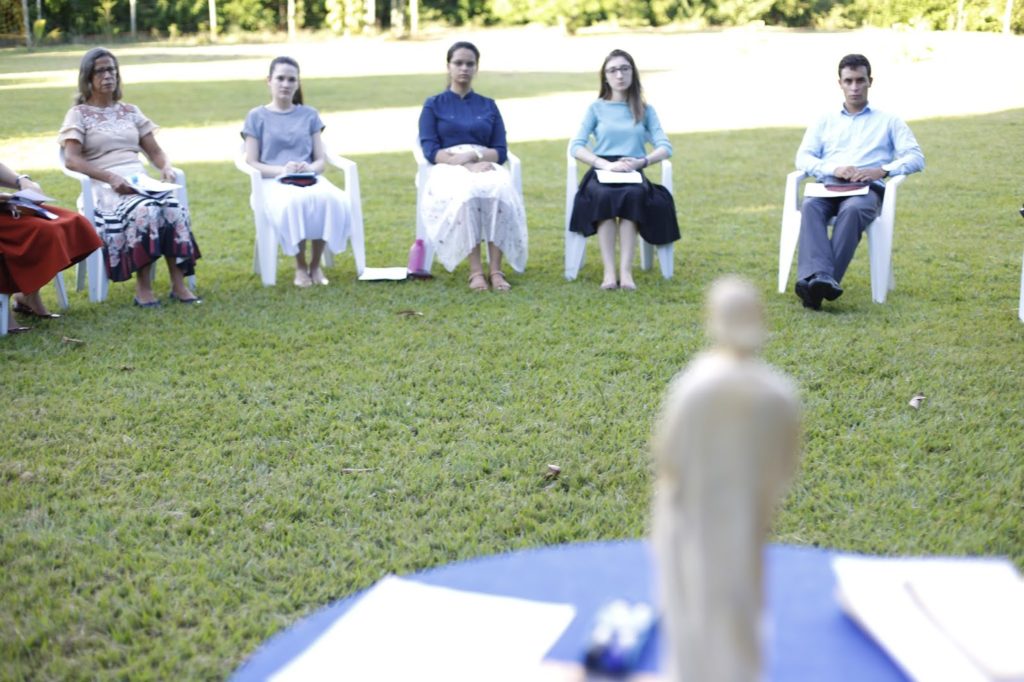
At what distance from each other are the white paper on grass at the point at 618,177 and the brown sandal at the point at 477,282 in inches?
34.6

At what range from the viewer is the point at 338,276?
655 centimetres

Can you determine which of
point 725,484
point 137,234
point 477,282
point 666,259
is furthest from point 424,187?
point 725,484

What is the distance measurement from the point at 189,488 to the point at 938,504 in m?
2.35

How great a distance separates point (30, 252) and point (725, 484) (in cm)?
502

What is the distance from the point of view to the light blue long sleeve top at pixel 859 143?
5832 mm

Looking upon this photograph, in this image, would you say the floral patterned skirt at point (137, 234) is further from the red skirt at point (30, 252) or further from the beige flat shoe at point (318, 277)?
the beige flat shoe at point (318, 277)

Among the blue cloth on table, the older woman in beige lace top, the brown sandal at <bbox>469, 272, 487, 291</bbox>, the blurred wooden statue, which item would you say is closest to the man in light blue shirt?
the brown sandal at <bbox>469, 272, 487, 291</bbox>

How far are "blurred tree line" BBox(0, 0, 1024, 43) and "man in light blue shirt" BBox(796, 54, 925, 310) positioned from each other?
1208 inches

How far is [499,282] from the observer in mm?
6133

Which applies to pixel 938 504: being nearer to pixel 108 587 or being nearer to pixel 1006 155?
pixel 108 587

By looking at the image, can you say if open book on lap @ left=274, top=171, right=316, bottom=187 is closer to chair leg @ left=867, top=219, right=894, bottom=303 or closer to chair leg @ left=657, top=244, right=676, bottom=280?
chair leg @ left=657, top=244, right=676, bottom=280

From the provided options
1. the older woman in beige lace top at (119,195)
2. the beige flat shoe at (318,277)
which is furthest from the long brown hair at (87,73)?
the beige flat shoe at (318,277)

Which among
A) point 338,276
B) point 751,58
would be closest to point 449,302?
point 338,276

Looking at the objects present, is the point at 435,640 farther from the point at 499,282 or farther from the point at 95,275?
the point at 95,275
